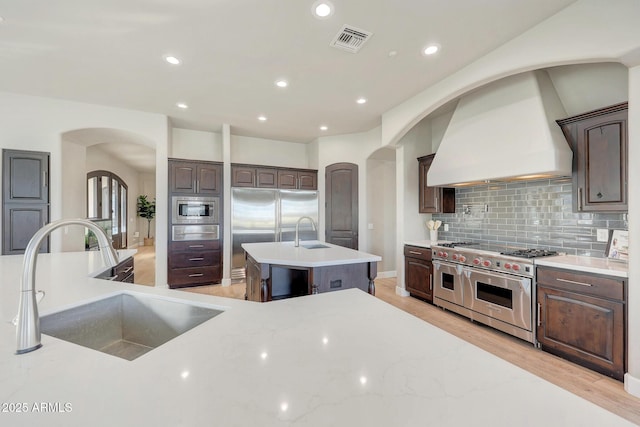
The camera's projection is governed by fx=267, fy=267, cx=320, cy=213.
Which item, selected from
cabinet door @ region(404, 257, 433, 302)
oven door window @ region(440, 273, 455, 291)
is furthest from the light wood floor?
oven door window @ region(440, 273, 455, 291)

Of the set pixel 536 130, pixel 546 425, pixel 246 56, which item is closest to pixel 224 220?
pixel 246 56

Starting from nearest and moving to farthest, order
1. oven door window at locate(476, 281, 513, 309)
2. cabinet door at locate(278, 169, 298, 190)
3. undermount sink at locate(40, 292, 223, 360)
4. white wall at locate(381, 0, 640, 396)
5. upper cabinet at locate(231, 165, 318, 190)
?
undermount sink at locate(40, 292, 223, 360)
white wall at locate(381, 0, 640, 396)
oven door window at locate(476, 281, 513, 309)
upper cabinet at locate(231, 165, 318, 190)
cabinet door at locate(278, 169, 298, 190)

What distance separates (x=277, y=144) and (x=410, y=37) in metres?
3.89

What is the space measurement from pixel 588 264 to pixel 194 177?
16.9 feet

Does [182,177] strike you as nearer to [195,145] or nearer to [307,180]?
[195,145]

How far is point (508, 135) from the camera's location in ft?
9.27

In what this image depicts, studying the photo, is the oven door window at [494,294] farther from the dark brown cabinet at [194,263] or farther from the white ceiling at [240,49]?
the dark brown cabinet at [194,263]

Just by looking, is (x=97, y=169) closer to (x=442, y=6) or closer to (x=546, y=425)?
(x=442, y=6)

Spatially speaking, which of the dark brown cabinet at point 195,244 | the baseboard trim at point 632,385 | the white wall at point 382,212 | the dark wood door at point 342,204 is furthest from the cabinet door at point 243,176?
the baseboard trim at point 632,385

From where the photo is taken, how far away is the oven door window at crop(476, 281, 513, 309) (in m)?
2.76

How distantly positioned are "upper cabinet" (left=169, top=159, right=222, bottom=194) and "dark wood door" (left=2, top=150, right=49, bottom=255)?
155 centimetres

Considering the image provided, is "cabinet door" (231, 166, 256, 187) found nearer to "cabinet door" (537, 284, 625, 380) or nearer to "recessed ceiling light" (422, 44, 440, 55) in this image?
"recessed ceiling light" (422, 44, 440, 55)

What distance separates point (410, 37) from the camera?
95.5 inches

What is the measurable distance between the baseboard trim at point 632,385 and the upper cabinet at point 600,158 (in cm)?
126
